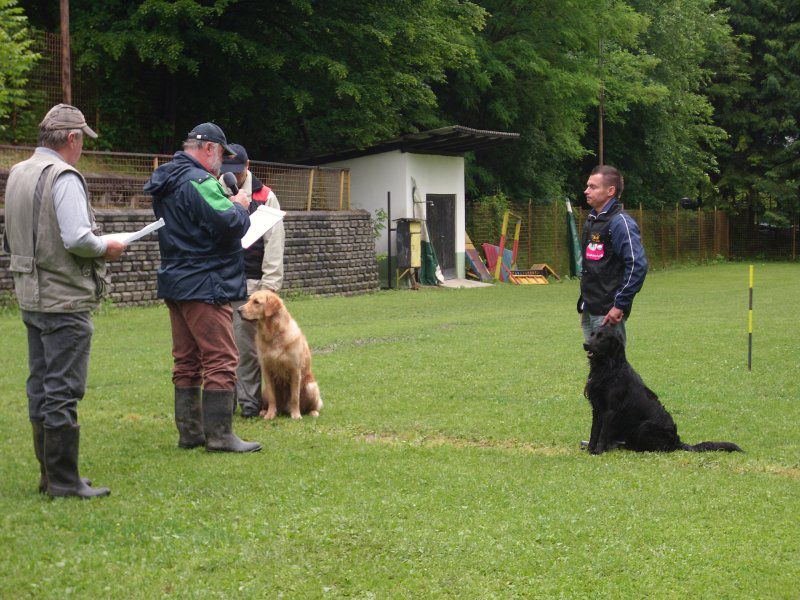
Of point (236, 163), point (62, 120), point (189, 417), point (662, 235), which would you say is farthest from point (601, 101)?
point (62, 120)

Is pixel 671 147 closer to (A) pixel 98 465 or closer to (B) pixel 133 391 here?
(B) pixel 133 391

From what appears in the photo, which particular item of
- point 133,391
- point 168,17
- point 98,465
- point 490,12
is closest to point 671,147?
point 490,12

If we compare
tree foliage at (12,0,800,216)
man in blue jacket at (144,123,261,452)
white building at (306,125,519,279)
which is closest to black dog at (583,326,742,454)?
man in blue jacket at (144,123,261,452)

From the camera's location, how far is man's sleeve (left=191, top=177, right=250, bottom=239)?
6660 mm

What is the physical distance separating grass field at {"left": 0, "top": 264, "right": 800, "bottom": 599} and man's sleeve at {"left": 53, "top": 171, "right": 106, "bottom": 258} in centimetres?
145

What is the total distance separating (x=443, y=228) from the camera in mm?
31156

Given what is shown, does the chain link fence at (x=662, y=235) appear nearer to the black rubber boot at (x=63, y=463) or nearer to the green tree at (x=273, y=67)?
the green tree at (x=273, y=67)

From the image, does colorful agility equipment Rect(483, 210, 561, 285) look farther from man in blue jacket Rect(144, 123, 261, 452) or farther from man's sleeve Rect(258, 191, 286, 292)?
man in blue jacket Rect(144, 123, 261, 452)

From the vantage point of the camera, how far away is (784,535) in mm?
5242

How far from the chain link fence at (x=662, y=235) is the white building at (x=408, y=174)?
12.8 feet

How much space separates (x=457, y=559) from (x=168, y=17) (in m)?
22.5

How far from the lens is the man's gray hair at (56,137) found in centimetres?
570

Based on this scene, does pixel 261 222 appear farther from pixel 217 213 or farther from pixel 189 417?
pixel 189 417

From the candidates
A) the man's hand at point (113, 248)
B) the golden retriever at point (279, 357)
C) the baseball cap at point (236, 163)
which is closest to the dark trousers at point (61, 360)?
the man's hand at point (113, 248)
